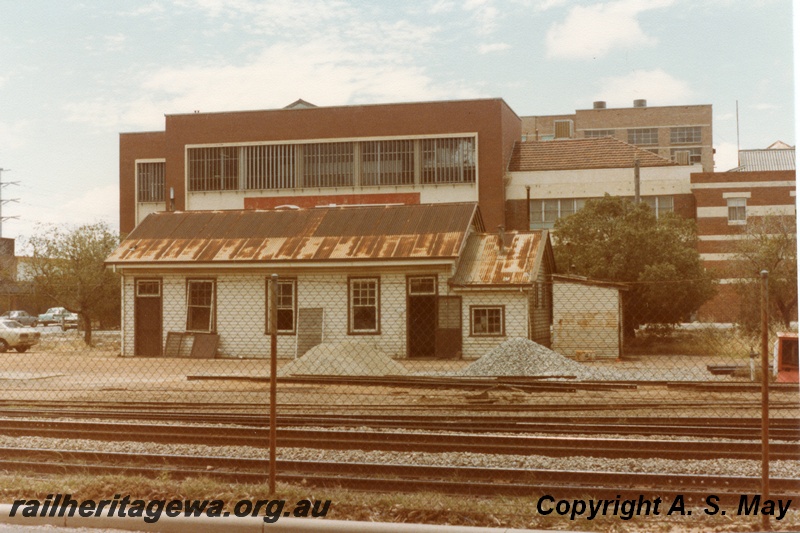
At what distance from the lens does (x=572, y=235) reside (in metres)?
34.5

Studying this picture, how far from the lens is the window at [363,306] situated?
27.5 m

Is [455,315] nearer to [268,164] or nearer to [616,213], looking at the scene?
[616,213]

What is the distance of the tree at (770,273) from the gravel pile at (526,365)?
6490 mm

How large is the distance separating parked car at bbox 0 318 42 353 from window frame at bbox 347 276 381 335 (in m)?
12.8

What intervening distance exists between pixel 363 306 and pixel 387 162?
21567 millimetres

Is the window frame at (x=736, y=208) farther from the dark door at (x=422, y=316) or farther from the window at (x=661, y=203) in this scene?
the dark door at (x=422, y=316)

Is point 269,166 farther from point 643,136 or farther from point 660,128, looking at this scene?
point 660,128

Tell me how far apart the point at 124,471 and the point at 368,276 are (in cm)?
1929

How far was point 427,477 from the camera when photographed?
8.20 metres

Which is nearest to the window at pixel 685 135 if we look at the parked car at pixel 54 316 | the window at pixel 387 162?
the window at pixel 387 162

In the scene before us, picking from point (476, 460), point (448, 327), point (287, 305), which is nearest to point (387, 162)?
point (287, 305)

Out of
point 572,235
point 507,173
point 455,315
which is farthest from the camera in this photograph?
point 507,173

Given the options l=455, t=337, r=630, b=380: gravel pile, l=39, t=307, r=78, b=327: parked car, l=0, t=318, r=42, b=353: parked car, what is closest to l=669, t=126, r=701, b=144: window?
l=39, t=307, r=78, b=327: parked car

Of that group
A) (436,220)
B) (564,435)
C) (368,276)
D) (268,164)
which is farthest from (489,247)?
(268,164)
